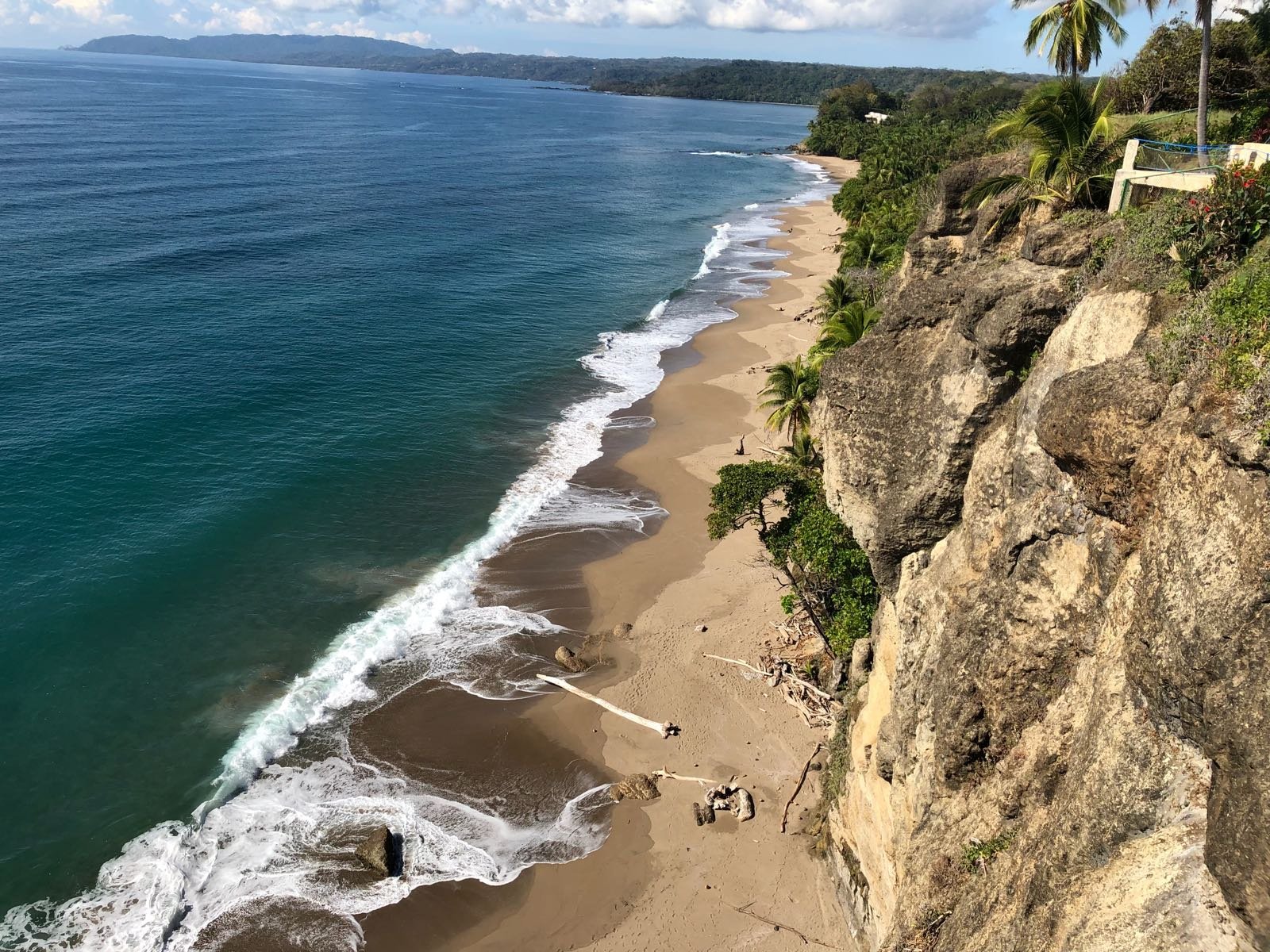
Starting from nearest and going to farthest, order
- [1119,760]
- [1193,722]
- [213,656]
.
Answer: [1193,722] → [1119,760] → [213,656]

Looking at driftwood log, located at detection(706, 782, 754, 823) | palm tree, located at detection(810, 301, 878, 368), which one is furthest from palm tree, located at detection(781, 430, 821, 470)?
driftwood log, located at detection(706, 782, 754, 823)

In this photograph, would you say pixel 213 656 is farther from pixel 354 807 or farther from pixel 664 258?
pixel 664 258

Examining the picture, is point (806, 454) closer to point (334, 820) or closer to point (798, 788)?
point (798, 788)

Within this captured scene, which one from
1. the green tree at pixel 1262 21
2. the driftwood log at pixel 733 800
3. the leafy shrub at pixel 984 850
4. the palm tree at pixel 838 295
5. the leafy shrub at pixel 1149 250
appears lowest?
the driftwood log at pixel 733 800

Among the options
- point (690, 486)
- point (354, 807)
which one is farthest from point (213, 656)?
point (690, 486)

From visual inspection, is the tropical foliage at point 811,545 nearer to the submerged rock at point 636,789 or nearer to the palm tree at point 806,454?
the palm tree at point 806,454

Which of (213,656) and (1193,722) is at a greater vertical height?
(1193,722)

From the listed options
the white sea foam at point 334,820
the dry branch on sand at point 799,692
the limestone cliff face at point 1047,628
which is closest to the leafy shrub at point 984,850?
the limestone cliff face at point 1047,628

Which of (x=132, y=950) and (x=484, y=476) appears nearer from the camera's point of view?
(x=132, y=950)
